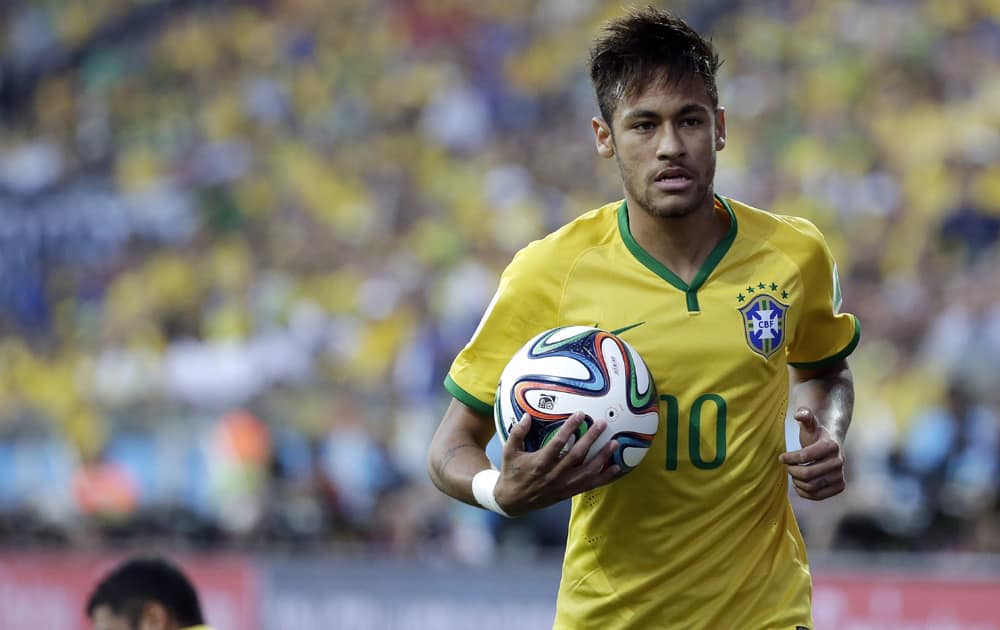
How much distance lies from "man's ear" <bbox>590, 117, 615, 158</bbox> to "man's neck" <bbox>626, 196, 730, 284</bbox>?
0.16m

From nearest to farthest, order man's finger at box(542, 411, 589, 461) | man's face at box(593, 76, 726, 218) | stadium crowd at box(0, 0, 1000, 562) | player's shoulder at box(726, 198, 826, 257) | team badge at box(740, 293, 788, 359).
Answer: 1. man's finger at box(542, 411, 589, 461)
2. man's face at box(593, 76, 726, 218)
3. team badge at box(740, 293, 788, 359)
4. player's shoulder at box(726, 198, 826, 257)
5. stadium crowd at box(0, 0, 1000, 562)

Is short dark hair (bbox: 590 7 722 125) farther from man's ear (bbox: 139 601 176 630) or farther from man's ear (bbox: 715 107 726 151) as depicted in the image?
man's ear (bbox: 139 601 176 630)

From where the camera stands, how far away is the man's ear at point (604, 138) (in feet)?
13.5

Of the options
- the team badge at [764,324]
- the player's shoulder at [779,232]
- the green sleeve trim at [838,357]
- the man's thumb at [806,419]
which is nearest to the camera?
the man's thumb at [806,419]

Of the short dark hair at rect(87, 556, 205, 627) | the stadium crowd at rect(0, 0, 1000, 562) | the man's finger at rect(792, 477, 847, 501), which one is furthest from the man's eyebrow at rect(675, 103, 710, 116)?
the stadium crowd at rect(0, 0, 1000, 562)

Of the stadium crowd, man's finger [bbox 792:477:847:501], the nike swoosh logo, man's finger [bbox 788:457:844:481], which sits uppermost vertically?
the stadium crowd

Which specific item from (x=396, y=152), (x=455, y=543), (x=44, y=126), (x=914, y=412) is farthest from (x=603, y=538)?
(x=44, y=126)

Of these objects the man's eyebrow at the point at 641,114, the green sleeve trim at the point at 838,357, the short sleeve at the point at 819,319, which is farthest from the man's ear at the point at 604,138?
the green sleeve trim at the point at 838,357

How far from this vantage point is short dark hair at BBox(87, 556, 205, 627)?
545 cm

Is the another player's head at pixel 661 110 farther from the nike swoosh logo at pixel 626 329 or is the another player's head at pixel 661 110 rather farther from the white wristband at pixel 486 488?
the white wristband at pixel 486 488

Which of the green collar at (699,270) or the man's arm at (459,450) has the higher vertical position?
the green collar at (699,270)

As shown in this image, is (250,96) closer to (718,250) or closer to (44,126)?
(44,126)

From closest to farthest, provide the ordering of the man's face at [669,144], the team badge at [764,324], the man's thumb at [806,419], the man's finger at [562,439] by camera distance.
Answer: the man's finger at [562,439], the man's thumb at [806,419], the man's face at [669,144], the team badge at [764,324]

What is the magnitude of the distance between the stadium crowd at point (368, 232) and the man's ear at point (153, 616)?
517 cm
